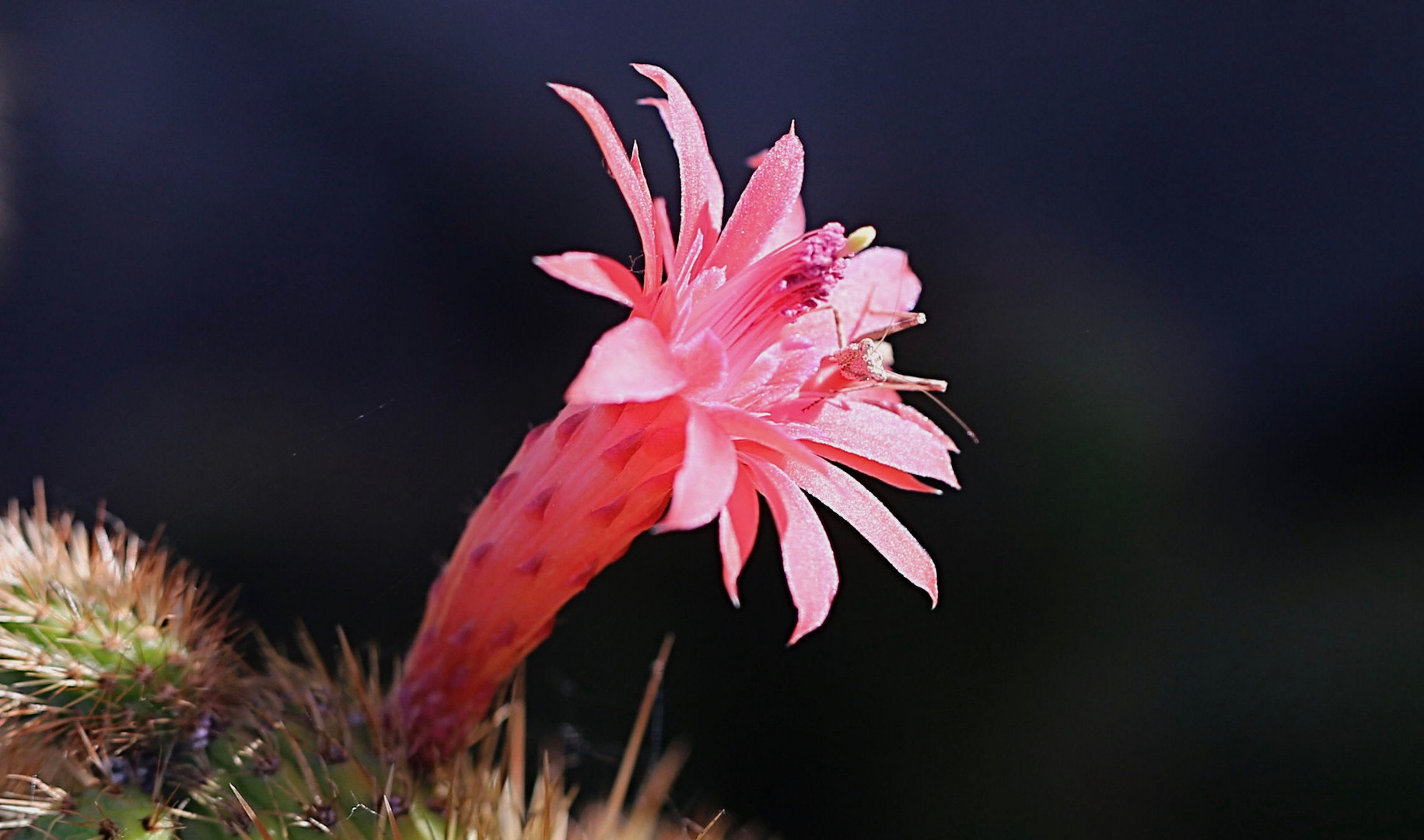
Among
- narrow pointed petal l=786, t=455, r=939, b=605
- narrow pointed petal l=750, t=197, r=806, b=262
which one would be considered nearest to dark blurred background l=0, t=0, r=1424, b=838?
narrow pointed petal l=750, t=197, r=806, b=262

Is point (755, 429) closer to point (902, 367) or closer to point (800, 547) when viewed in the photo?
point (800, 547)

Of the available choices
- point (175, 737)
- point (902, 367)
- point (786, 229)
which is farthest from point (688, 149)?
point (902, 367)

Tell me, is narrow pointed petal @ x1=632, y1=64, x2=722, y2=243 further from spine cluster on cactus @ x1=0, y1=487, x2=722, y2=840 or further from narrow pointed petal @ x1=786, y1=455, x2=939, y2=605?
spine cluster on cactus @ x1=0, y1=487, x2=722, y2=840

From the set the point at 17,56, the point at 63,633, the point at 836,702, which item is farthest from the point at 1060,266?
the point at 17,56

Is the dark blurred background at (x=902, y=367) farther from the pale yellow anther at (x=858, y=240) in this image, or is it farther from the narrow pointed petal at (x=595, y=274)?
the narrow pointed petal at (x=595, y=274)

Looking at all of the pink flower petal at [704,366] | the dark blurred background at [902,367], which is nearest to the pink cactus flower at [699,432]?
the pink flower petal at [704,366]
